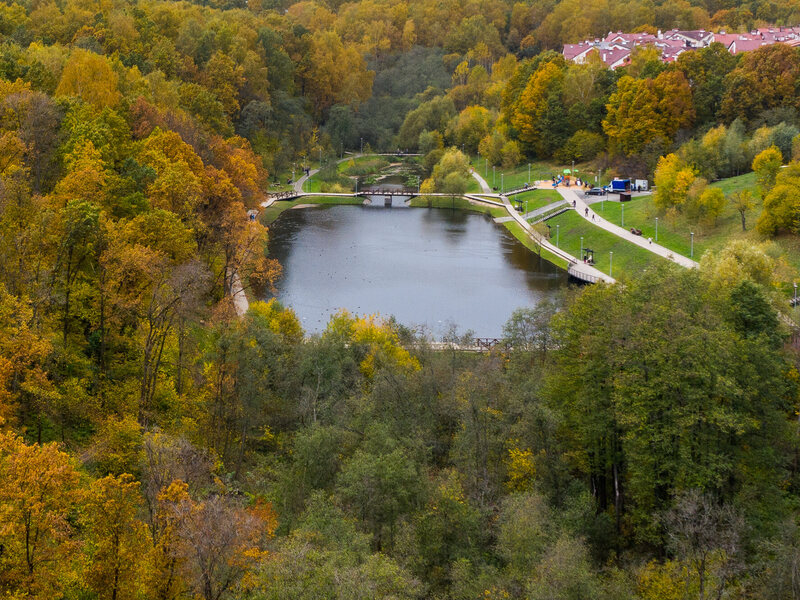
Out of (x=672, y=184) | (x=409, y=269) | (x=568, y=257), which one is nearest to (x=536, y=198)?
(x=672, y=184)

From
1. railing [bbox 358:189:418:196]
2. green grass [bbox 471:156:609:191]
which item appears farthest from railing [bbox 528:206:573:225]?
railing [bbox 358:189:418:196]

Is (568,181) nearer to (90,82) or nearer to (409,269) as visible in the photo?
(409,269)

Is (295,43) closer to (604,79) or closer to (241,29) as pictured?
(241,29)

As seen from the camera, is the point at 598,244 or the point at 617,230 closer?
the point at 598,244

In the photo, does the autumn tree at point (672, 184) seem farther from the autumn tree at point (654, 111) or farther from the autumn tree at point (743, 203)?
the autumn tree at point (654, 111)

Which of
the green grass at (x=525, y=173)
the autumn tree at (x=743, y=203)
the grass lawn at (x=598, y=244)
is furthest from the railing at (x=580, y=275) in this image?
the green grass at (x=525, y=173)

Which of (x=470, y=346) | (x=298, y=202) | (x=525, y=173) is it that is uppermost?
(x=525, y=173)
